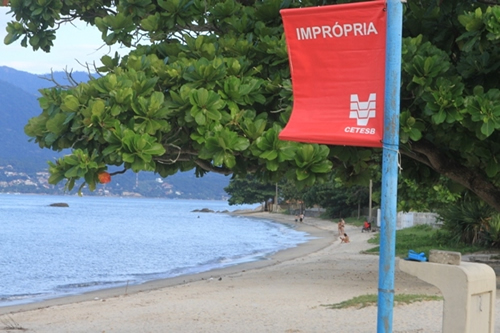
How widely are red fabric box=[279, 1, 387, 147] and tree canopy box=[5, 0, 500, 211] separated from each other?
0.70 meters

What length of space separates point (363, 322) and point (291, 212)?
95.6 metres

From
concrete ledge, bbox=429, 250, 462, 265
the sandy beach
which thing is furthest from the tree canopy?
the sandy beach

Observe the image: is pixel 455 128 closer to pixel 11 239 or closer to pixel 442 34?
pixel 442 34

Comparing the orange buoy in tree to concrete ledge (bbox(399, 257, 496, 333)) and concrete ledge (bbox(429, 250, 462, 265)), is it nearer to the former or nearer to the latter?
concrete ledge (bbox(399, 257, 496, 333))

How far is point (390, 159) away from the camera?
5367mm

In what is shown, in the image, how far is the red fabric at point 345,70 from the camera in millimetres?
5328

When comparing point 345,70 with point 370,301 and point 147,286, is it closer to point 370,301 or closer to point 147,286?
point 370,301

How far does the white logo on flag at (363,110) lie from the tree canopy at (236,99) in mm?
794

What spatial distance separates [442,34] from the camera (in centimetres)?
759

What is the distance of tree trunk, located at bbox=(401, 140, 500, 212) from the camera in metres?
7.78

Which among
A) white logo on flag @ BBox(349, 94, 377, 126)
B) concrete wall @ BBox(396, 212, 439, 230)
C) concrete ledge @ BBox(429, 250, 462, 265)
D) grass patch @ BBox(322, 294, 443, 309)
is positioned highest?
white logo on flag @ BBox(349, 94, 377, 126)

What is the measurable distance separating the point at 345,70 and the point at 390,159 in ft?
2.22

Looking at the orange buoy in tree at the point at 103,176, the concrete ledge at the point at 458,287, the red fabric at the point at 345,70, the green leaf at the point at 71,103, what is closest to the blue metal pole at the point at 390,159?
the red fabric at the point at 345,70

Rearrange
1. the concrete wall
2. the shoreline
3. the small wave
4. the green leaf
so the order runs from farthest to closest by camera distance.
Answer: the concrete wall → the small wave → the shoreline → the green leaf
